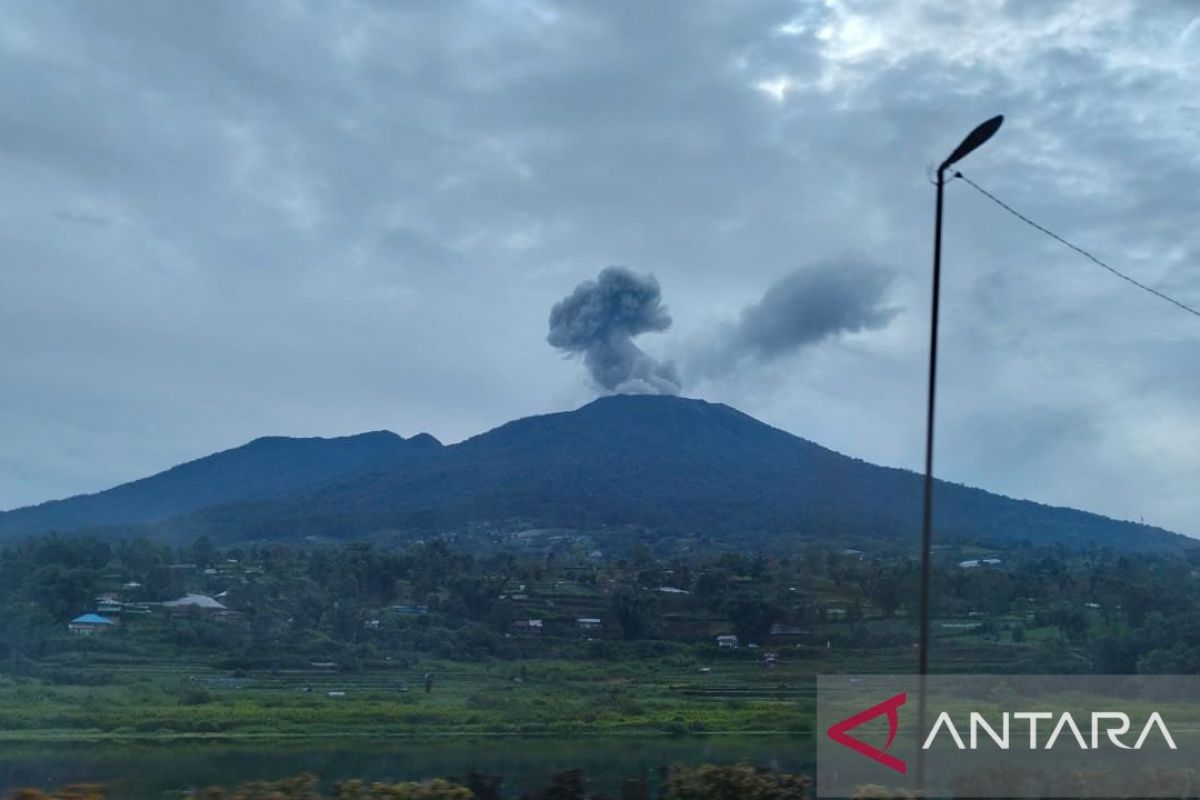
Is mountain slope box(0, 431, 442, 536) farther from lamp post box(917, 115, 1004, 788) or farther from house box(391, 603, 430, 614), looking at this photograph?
lamp post box(917, 115, 1004, 788)

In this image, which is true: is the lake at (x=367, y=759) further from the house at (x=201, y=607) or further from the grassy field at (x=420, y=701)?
the house at (x=201, y=607)

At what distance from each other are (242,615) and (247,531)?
2159 cm

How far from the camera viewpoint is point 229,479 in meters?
67.6

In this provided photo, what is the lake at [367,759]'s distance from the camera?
38.2ft

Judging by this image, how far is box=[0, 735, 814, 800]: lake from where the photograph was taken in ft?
38.2

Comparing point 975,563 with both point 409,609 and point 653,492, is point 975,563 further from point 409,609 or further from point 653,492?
point 653,492

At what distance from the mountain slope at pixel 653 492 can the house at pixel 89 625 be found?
1770 centimetres

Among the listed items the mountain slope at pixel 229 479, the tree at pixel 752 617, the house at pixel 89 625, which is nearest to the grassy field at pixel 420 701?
the tree at pixel 752 617

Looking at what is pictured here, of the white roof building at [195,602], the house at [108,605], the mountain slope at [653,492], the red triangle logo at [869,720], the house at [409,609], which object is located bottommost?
the red triangle logo at [869,720]

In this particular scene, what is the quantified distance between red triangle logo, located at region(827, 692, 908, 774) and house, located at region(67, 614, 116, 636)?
→ 17.7 meters

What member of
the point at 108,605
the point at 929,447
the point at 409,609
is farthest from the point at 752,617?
the point at 929,447

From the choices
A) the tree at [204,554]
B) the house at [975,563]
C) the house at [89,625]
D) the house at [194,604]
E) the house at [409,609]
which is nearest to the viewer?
the house at [975,563]

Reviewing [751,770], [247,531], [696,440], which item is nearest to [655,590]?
[751,770]

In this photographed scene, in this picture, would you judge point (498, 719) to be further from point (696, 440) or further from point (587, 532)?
point (696, 440)
